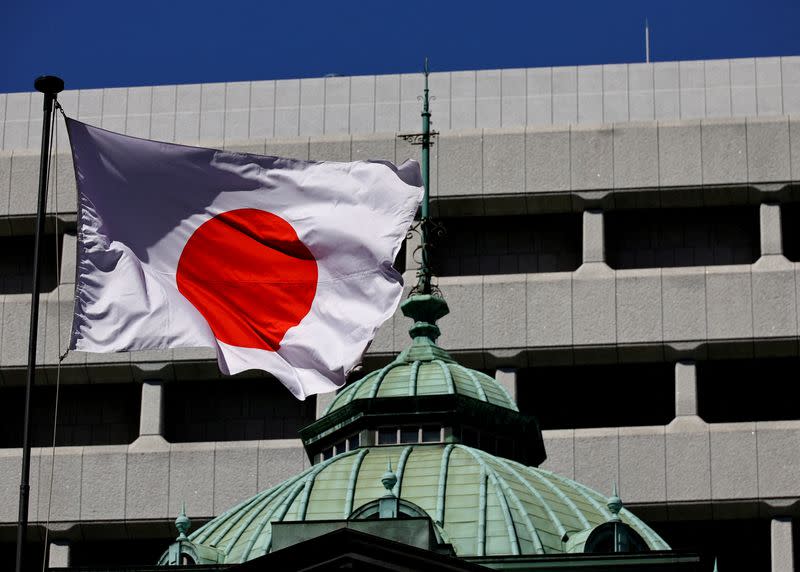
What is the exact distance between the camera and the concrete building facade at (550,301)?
77438mm

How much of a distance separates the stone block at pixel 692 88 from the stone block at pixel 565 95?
9.97 feet

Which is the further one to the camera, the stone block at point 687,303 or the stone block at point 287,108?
the stone block at point 287,108

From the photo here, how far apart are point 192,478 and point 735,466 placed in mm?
14904

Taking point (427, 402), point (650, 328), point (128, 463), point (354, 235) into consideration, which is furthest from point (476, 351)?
point (354, 235)

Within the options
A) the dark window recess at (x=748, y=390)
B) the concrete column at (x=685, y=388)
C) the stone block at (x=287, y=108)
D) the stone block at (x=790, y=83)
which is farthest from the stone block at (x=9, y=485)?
the stone block at (x=790, y=83)

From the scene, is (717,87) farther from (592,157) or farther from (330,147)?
(330,147)

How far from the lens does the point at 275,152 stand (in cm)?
8000

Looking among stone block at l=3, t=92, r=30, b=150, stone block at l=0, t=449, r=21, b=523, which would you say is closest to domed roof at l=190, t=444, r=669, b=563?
stone block at l=0, t=449, r=21, b=523

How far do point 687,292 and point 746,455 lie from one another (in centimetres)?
493

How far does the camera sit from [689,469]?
7656 centimetres

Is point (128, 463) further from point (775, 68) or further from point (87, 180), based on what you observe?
point (87, 180)

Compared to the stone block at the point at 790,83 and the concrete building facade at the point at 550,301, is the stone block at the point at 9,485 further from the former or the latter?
the stone block at the point at 790,83

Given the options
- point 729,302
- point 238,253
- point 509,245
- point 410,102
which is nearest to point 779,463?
point 729,302

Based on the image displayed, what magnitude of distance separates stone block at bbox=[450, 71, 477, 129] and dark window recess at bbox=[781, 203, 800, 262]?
9321 millimetres
